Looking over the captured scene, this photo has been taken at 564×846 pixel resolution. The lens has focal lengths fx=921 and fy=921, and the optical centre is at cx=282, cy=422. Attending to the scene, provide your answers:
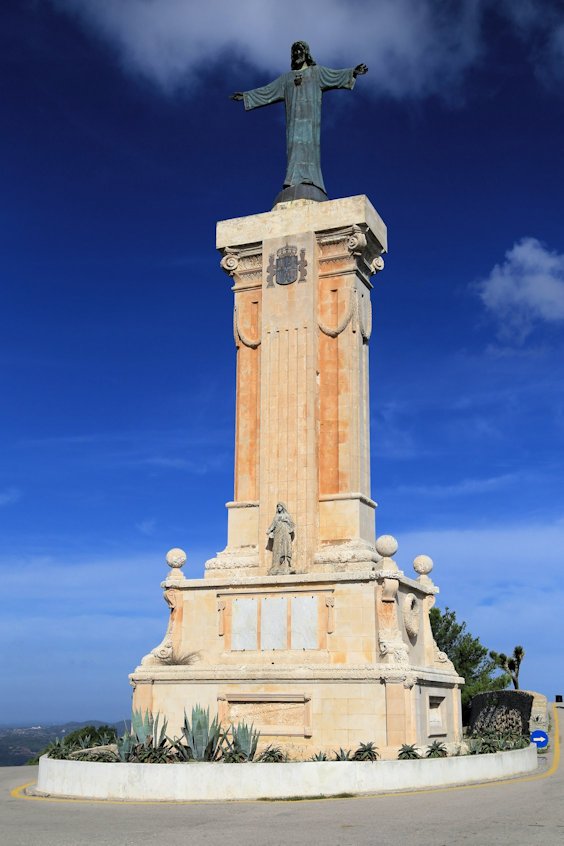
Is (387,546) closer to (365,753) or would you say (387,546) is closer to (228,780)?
(365,753)

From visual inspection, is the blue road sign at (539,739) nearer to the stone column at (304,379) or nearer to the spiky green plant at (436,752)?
the stone column at (304,379)

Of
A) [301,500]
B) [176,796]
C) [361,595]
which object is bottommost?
[176,796]

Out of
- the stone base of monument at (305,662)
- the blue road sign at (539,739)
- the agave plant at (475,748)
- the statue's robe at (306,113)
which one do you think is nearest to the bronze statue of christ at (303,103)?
the statue's robe at (306,113)

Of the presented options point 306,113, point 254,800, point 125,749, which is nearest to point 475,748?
point 254,800

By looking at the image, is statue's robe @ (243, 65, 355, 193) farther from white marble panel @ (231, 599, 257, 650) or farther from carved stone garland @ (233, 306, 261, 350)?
white marble panel @ (231, 599, 257, 650)

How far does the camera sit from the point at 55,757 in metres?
18.0

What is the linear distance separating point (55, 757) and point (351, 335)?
477 inches

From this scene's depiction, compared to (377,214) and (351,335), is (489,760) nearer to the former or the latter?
(351,335)

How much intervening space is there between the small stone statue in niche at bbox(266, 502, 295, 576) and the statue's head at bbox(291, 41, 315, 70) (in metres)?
13.2

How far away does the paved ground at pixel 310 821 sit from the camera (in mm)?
11344

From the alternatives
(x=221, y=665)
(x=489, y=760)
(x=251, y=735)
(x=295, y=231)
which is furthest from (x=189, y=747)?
(x=295, y=231)

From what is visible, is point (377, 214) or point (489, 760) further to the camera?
point (377, 214)

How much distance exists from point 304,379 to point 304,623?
20.3 ft

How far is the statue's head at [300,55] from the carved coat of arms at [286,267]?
6.14 m
